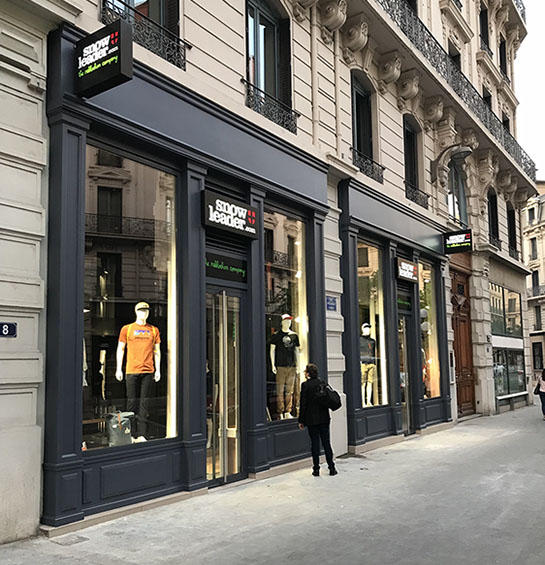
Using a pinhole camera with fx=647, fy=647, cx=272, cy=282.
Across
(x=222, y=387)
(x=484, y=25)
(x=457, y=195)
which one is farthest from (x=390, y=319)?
(x=484, y=25)

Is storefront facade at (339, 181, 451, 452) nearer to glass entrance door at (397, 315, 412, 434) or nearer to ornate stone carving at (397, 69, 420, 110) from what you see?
glass entrance door at (397, 315, 412, 434)

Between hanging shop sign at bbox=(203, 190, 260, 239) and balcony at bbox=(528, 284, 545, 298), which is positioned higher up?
balcony at bbox=(528, 284, 545, 298)

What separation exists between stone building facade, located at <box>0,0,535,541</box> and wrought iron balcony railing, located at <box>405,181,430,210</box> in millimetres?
59

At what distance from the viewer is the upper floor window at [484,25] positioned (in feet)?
74.1

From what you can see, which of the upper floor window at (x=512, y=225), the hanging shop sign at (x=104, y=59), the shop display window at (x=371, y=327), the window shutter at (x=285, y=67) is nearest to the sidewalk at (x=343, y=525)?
the shop display window at (x=371, y=327)

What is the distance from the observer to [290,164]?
1051 centimetres

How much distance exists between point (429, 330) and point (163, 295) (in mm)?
9738

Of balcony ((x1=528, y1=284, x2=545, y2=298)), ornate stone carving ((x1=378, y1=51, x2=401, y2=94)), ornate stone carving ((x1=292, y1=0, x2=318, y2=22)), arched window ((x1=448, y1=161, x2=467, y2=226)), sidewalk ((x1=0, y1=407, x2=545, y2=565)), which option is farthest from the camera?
balcony ((x1=528, y1=284, x2=545, y2=298))

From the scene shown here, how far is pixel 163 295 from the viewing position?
822 cm

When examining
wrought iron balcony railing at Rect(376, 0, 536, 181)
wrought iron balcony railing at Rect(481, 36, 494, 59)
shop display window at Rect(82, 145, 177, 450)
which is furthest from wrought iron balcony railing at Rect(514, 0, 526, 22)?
shop display window at Rect(82, 145, 177, 450)

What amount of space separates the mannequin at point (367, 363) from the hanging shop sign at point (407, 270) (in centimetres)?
175

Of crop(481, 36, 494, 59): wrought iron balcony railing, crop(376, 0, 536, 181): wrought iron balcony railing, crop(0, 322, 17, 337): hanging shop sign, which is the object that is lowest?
crop(0, 322, 17, 337): hanging shop sign

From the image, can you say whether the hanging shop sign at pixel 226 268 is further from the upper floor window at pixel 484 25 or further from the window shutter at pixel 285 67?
the upper floor window at pixel 484 25

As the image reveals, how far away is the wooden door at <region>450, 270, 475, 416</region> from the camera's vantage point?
60.1 feet
